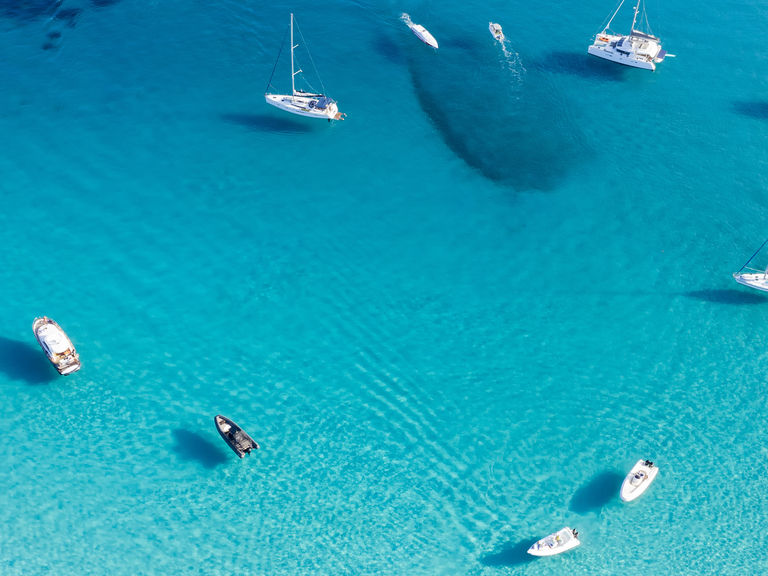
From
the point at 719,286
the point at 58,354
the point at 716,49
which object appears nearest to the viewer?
the point at 58,354

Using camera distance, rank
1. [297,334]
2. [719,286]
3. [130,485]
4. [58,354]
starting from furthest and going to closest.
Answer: [719,286], [297,334], [58,354], [130,485]

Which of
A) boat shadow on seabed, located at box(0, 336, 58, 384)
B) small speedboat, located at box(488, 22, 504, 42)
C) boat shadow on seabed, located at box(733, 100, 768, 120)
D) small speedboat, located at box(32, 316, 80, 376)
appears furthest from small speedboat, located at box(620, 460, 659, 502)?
small speedboat, located at box(488, 22, 504, 42)

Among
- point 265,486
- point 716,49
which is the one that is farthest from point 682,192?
point 265,486

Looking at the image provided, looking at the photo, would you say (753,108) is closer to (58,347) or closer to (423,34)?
(423,34)

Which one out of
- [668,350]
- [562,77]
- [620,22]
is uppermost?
[620,22]

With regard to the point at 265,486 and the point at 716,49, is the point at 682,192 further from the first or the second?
the point at 265,486

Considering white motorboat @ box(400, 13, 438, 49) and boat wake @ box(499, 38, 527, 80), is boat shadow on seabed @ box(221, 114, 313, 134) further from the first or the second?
boat wake @ box(499, 38, 527, 80)

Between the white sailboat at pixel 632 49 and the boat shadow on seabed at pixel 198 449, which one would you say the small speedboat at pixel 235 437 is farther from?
the white sailboat at pixel 632 49
